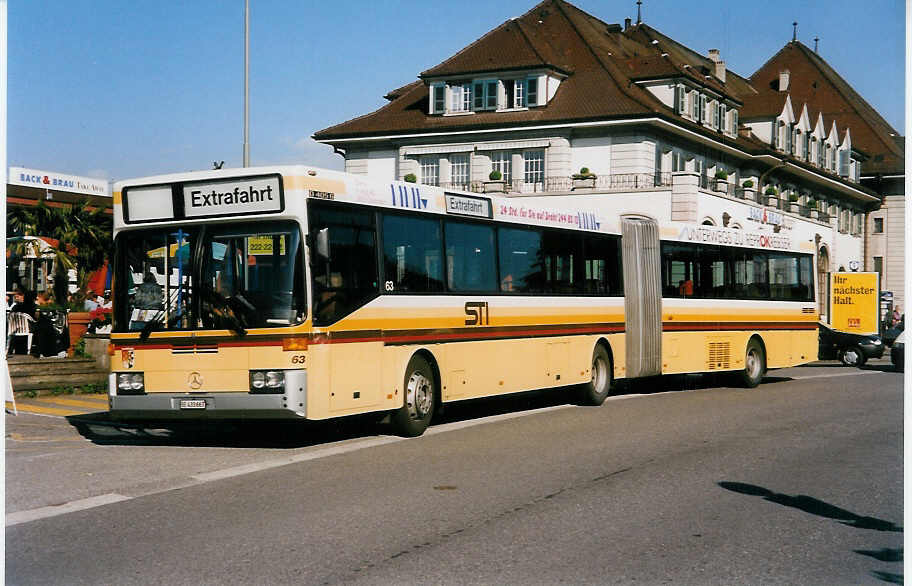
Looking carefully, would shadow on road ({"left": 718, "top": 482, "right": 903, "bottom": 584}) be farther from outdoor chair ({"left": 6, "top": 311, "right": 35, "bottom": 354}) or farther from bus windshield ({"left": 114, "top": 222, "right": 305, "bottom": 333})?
outdoor chair ({"left": 6, "top": 311, "right": 35, "bottom": 354})

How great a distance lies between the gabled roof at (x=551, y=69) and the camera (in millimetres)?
53156

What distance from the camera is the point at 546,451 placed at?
12.7 metres

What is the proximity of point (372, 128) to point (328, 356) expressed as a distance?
45.0 metres

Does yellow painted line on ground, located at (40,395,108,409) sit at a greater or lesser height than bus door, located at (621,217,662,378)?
lesser

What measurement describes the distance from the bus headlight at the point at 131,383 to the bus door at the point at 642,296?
9473 millimetres

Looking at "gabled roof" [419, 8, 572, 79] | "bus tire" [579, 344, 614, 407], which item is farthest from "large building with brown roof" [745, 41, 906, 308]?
"bus tire" [579, 344, 614, 407]

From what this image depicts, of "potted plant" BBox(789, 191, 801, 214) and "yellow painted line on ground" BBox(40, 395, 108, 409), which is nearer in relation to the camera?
"yellow painted line on ground" BBox(40, 395, 108, 409)

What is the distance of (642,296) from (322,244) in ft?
30.8

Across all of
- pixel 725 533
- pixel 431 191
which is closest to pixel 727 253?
pixel 431 191

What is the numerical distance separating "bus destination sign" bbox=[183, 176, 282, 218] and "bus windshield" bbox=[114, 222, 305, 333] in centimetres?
17

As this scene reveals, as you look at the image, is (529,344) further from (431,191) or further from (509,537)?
(509,537)

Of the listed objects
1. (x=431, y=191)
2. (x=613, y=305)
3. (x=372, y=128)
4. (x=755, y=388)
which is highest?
(x=372, y=128)

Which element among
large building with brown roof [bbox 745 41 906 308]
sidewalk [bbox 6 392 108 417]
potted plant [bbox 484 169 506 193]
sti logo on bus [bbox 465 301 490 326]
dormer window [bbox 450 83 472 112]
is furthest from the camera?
large building with brown roof [bbox 745 41 906 308]

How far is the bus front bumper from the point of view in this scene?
12.5 metres
